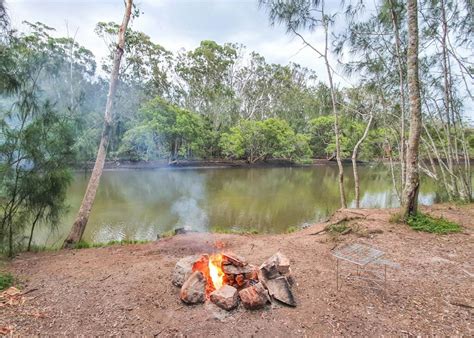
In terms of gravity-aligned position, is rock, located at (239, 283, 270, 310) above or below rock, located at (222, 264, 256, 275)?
below

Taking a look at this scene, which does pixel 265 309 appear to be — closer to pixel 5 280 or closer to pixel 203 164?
pixel 5 280

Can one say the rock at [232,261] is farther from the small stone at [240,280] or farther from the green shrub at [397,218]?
the green shrub at [397,218]

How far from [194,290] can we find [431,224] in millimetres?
4412

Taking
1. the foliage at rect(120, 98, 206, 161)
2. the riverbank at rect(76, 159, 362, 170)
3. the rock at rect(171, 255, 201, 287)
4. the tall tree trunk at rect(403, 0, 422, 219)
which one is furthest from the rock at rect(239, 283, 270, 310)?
the riverbank at rect(76, 159, 362, 170)

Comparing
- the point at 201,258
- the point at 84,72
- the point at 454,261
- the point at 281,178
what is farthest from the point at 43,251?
the point at 84,72

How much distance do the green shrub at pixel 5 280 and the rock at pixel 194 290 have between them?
2.07 m

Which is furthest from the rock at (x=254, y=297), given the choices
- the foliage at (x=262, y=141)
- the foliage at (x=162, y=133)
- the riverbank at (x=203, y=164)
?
the foliage at (x=262, y=141)

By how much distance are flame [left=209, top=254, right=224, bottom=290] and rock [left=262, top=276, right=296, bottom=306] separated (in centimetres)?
50

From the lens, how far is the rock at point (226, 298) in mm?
2439

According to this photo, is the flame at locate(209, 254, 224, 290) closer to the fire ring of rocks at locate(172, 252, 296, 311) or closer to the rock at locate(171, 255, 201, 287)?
the fire ring of rocks at locate(172, 252, 296, 311)

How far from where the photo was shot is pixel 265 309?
2.47 metres

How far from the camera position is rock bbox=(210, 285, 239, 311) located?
2.44 meters

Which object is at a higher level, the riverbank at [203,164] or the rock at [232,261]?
the riverbank at [203,164]

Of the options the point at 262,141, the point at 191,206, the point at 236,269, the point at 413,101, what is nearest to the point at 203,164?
the point at 262,141
